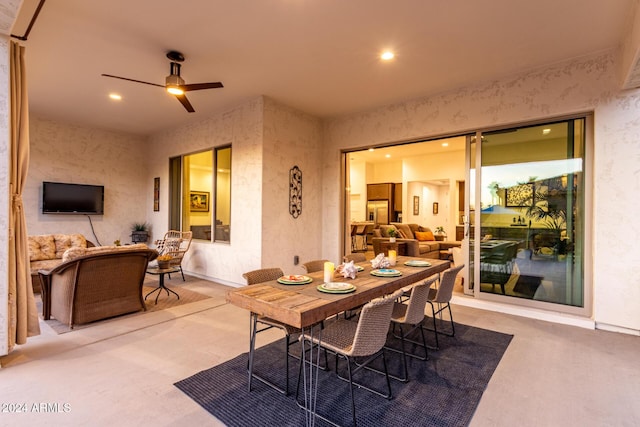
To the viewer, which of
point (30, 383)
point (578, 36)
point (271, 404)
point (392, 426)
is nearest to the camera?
point (392, 426)

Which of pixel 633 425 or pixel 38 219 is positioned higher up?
pixel 38 219

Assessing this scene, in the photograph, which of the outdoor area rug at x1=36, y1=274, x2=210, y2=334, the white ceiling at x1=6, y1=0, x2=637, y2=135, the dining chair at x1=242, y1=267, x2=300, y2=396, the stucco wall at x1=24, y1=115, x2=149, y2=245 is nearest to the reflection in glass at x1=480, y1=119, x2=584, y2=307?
the white ceiling at x1=6, y1=0, x2=637, y2=135

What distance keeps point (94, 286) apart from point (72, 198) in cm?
394

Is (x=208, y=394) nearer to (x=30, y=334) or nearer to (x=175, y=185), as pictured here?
(x=30, y=334)

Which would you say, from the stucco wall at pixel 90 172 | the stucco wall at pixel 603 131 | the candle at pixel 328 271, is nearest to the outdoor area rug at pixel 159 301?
the stucco wall at pixel 90 172

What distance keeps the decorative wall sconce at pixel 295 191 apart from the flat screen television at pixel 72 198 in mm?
4407

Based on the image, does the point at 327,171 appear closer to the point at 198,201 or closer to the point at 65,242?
the point at 198,201

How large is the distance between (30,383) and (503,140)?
527cm

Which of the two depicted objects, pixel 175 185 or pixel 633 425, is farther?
pixel 175 185

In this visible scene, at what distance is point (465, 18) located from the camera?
9.09ft

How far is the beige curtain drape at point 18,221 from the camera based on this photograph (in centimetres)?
260

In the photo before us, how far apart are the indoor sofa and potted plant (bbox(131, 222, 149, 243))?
524cm

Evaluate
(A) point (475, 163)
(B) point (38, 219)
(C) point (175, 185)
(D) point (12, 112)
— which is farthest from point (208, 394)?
(B) point (38, 219)

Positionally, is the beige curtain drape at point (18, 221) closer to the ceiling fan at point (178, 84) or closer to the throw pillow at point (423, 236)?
the ceiling fan at point (178, 84)
